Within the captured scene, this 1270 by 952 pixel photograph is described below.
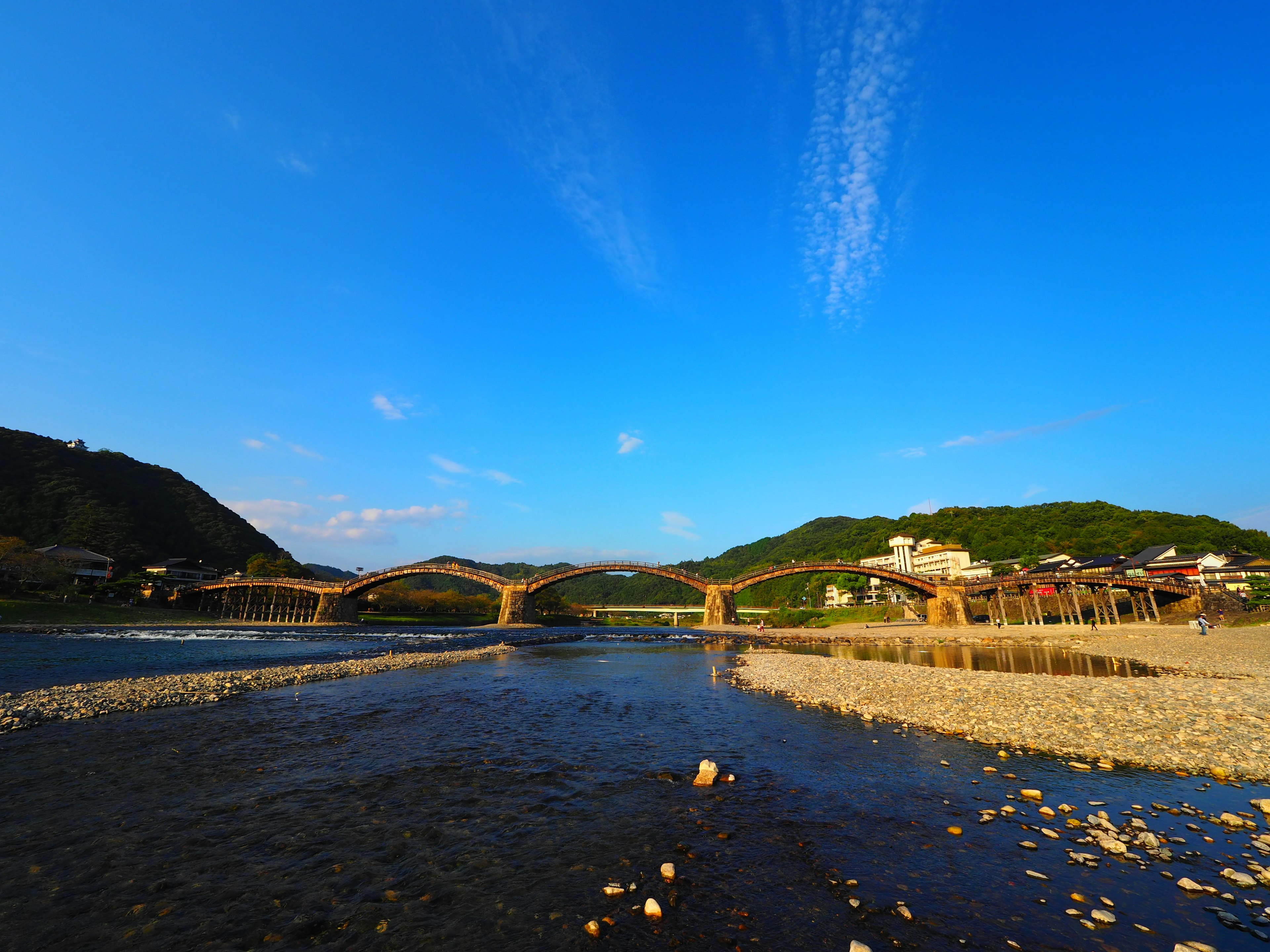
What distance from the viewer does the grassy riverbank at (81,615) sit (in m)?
50.9

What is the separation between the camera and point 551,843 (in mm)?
7414

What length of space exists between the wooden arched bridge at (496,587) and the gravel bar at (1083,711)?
5681 cm

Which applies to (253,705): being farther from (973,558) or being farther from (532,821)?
(973,558)

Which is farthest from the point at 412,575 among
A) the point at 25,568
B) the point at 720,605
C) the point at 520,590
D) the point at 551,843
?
the point at 551,843

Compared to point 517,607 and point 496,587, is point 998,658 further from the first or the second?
point 496,587

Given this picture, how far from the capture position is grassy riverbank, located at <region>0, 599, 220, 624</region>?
2004 inches

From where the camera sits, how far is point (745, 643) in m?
50.1

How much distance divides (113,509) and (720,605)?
11357cm

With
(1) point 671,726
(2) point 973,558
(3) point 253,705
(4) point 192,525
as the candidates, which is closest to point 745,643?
(1) point 671,726

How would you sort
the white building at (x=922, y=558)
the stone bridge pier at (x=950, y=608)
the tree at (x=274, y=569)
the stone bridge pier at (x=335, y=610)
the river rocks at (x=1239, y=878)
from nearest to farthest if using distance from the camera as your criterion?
the river rocks at (x=1239, y=878) < the stone bridge pier at (x=950, y=608) < the stone bridge pier at (x=335, y=610) < the tree at (x=274, y=569) < the white building at (x=922, y=558)

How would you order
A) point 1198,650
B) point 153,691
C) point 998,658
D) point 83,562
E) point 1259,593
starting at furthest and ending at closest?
point 83,562
point 1259,593
point 998,658
point 1198,650
point 153,691

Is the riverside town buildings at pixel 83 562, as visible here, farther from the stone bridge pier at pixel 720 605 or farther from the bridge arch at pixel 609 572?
the stone bridge pier at pixel 720 605

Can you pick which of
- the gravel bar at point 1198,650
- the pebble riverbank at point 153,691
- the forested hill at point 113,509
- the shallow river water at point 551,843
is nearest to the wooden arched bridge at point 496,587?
the forested hill at point 113,509

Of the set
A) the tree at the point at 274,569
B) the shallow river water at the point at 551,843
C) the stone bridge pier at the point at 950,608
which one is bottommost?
the shallow river water at the point at 551,843
